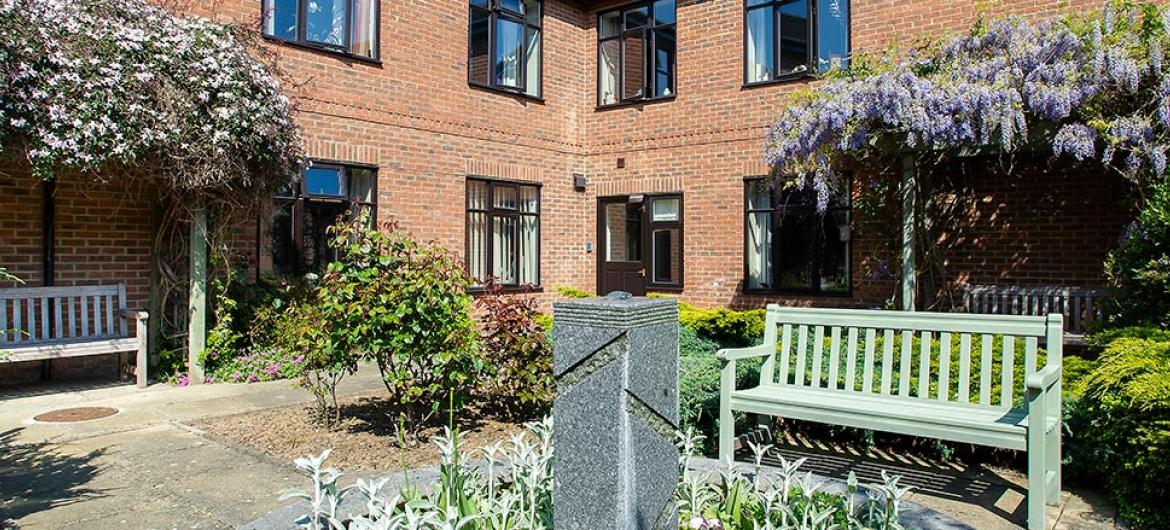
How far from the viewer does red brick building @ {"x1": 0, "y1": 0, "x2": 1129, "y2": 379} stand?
9086mm

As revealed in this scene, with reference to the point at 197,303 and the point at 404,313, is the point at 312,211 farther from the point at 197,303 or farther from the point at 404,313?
the point at 404,313

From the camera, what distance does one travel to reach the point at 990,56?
8273mm

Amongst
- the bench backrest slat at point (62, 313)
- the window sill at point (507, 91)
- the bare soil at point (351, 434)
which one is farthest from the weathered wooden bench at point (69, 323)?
the window sill at point (507, 91)

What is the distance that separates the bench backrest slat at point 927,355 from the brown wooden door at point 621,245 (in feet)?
22.6

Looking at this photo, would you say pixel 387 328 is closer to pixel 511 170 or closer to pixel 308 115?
pixel 308 115

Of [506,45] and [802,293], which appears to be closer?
[802,293]

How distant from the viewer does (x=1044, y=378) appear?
3.91 meters

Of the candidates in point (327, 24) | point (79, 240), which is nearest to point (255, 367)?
point (79, 240)

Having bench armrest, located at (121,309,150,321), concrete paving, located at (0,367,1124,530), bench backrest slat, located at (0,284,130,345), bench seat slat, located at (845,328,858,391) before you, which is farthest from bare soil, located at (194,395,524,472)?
bench backrest slat, located at (0,284,130,345)

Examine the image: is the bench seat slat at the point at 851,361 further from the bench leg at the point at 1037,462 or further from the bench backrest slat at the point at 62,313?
the bench backrest slat at the point at 62,313

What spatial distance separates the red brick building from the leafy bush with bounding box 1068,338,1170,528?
536 centimetres

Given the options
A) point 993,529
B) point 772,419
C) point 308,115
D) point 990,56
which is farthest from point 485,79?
point 993,529

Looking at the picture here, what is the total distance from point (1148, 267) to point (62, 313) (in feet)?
31.8

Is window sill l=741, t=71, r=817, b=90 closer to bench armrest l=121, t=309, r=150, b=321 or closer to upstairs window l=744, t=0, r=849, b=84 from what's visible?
upstairs window l=744, t=0, r=849, b=84
